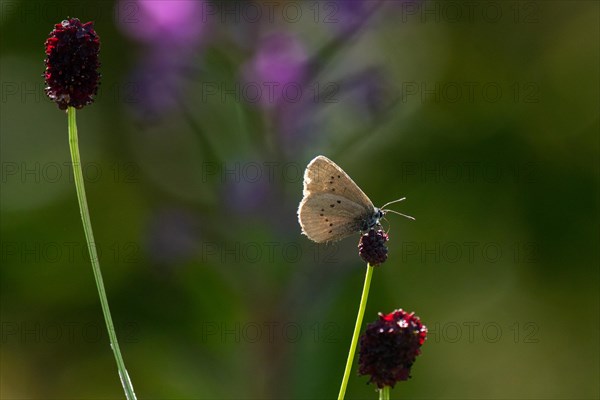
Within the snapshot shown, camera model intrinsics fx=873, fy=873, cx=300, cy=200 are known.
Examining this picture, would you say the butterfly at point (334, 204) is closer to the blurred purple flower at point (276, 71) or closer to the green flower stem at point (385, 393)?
the green flower stem at point (385, 393)

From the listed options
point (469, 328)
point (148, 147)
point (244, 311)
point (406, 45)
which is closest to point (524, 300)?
point (469, 328)

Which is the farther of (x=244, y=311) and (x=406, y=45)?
(x=406, y=45)

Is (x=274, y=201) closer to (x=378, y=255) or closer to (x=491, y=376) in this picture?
(x=491, y=376)

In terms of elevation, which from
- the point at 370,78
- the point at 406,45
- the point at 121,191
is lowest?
the point at 121,191

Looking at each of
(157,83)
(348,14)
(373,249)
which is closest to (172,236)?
(157,83)

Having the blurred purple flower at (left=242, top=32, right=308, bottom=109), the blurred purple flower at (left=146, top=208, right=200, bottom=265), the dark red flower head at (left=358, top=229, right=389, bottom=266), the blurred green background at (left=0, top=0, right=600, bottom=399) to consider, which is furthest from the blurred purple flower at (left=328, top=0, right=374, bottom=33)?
the dark red flower head at (left=358, top=229, right=389, bottom=266)

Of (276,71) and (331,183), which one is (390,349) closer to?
(331,183)

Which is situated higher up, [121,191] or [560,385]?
[121,191]
